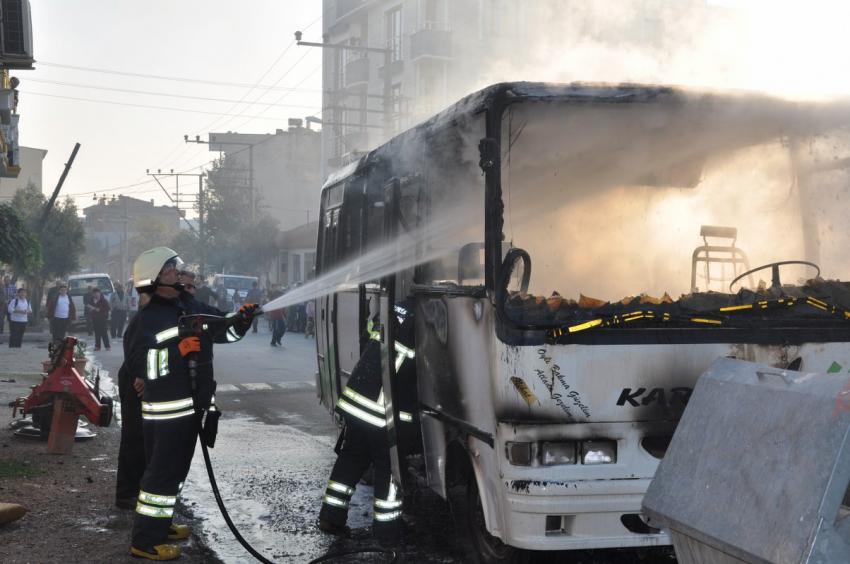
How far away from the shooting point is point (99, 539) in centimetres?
644

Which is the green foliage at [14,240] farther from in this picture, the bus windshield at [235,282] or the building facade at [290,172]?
the building facade at [290,172]

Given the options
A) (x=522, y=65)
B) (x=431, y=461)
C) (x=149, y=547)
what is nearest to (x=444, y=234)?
(x=431, y=461)

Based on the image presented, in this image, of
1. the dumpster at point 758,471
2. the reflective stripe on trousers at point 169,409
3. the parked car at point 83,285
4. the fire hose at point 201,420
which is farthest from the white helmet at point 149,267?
the parked car at point 83,285

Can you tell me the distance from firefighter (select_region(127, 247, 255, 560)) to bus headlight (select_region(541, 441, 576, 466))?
244 cm

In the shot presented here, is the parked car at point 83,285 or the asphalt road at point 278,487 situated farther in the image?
the parked car at point 83,285

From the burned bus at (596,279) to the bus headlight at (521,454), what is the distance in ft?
0.08

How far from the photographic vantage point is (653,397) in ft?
15.7

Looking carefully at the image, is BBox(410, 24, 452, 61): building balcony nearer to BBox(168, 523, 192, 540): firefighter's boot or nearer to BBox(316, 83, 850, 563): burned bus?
BBox(316, 83, 850, 563): burned bus

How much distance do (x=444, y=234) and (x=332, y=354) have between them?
310cm

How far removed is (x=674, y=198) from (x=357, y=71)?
40.1 meters

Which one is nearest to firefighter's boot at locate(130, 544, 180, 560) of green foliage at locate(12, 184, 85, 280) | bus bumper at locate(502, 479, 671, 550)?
bus bumper at locate(502, 479, 671, 550)

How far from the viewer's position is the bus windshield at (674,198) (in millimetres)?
5312

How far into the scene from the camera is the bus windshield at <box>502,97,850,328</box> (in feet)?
17.4

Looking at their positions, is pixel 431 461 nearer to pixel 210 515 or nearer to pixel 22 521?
pixel 210 515
